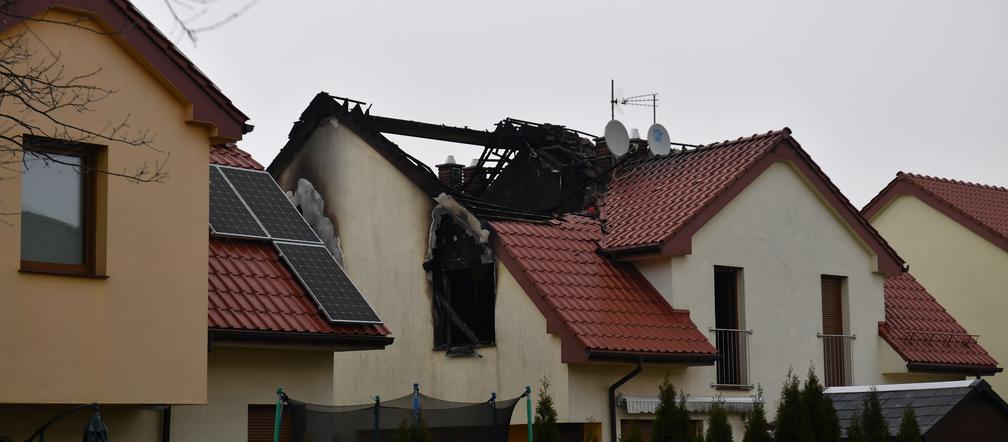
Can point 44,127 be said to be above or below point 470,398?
above

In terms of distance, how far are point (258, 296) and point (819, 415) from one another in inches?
274

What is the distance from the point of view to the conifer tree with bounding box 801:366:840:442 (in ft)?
60.1

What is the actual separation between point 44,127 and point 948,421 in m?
12.5

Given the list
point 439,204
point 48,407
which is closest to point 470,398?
point 439,204

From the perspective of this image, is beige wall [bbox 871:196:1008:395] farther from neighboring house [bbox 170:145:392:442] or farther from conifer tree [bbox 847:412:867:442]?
neighboring house [bbox 170:145:392:442]

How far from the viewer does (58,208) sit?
48.9ft

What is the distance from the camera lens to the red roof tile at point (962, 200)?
34000mm

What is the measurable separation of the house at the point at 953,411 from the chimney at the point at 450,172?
10.8 m

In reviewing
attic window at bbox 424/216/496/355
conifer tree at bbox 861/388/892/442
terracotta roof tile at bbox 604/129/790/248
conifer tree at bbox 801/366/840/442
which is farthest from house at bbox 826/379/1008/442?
attic window at bbox 424/216/496/355


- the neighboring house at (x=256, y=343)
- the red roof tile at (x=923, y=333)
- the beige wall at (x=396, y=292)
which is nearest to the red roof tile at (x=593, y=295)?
the beige wall at (x=396, y=292)

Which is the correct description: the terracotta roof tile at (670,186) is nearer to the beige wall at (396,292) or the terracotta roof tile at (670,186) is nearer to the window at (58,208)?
the beige wall at (396,292)

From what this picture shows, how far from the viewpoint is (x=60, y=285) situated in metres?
14.5

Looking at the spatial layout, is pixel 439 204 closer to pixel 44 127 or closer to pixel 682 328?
pixel 682 328

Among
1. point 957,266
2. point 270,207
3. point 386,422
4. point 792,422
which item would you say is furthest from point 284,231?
point 957,266
